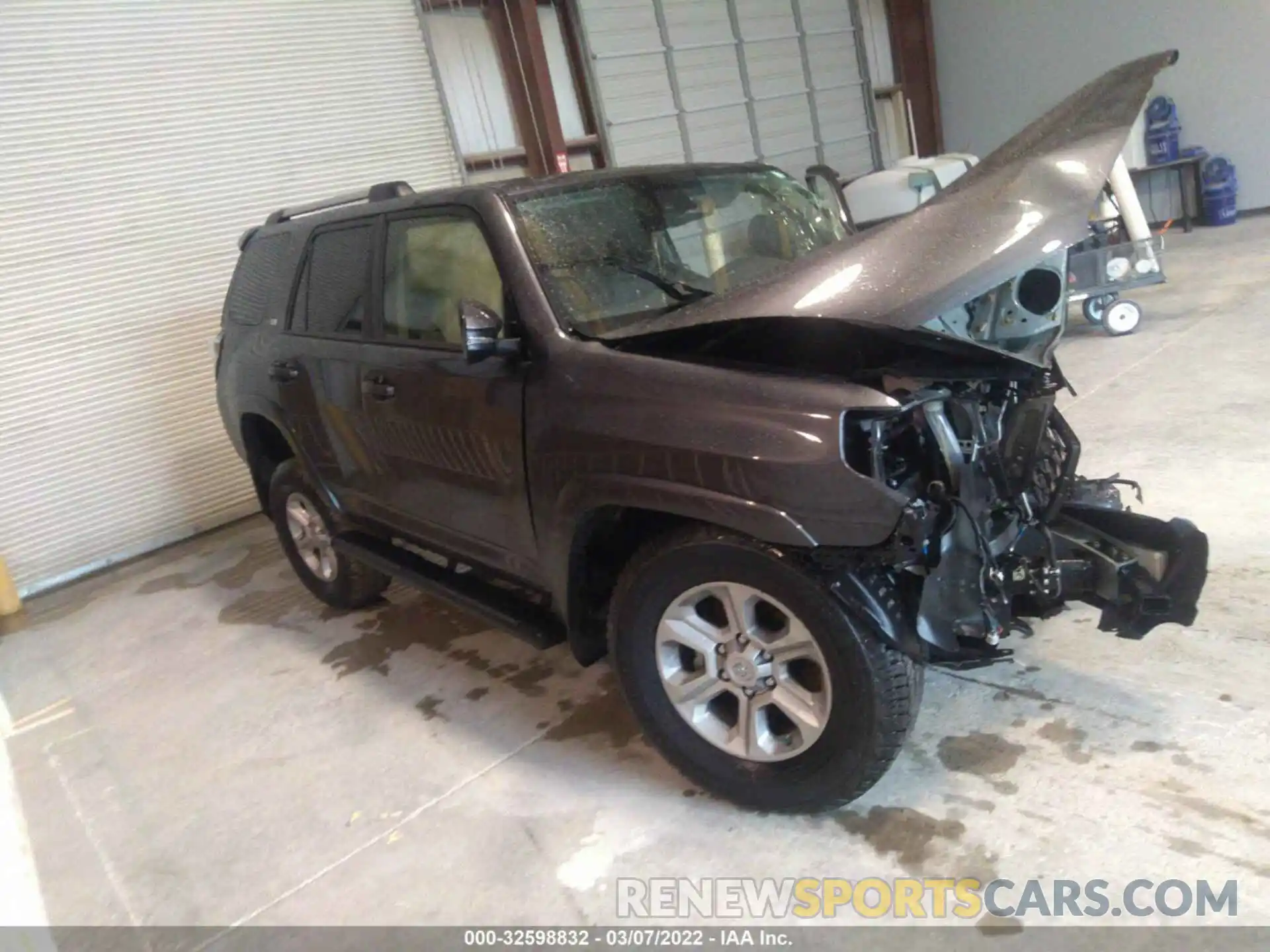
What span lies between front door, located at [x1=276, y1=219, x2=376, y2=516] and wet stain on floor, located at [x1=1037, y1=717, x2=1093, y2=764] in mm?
2490

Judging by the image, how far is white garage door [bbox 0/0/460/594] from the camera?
5637 millimetres

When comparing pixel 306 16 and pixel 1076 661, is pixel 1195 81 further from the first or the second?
pixel 1076 661

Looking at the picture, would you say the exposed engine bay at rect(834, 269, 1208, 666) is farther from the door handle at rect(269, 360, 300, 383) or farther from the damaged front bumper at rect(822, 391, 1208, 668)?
the door handle at rect(269, 360, 300, 383)

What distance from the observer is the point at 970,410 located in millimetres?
2246

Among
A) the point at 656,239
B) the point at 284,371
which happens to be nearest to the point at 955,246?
the point at 656,239

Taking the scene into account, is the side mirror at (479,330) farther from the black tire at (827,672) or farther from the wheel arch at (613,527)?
the black tire at (827,672)

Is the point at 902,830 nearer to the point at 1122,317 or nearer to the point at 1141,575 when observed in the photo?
the point at 1141,575

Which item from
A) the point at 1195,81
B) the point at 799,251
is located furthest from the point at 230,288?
the point at 1195,81

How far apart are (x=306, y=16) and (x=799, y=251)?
17.3ft

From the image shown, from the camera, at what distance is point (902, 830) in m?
2.27

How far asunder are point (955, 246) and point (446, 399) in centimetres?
159

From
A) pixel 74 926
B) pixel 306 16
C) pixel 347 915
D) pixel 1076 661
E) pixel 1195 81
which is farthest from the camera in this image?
pixel 1195 81

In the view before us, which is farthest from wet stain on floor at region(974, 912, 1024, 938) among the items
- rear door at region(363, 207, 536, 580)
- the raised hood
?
rear door at region(363, 207, 536, 580)

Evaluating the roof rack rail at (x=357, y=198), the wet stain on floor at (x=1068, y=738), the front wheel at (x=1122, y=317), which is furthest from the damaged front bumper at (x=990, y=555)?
the front wheel at (x=1122, y=317)
